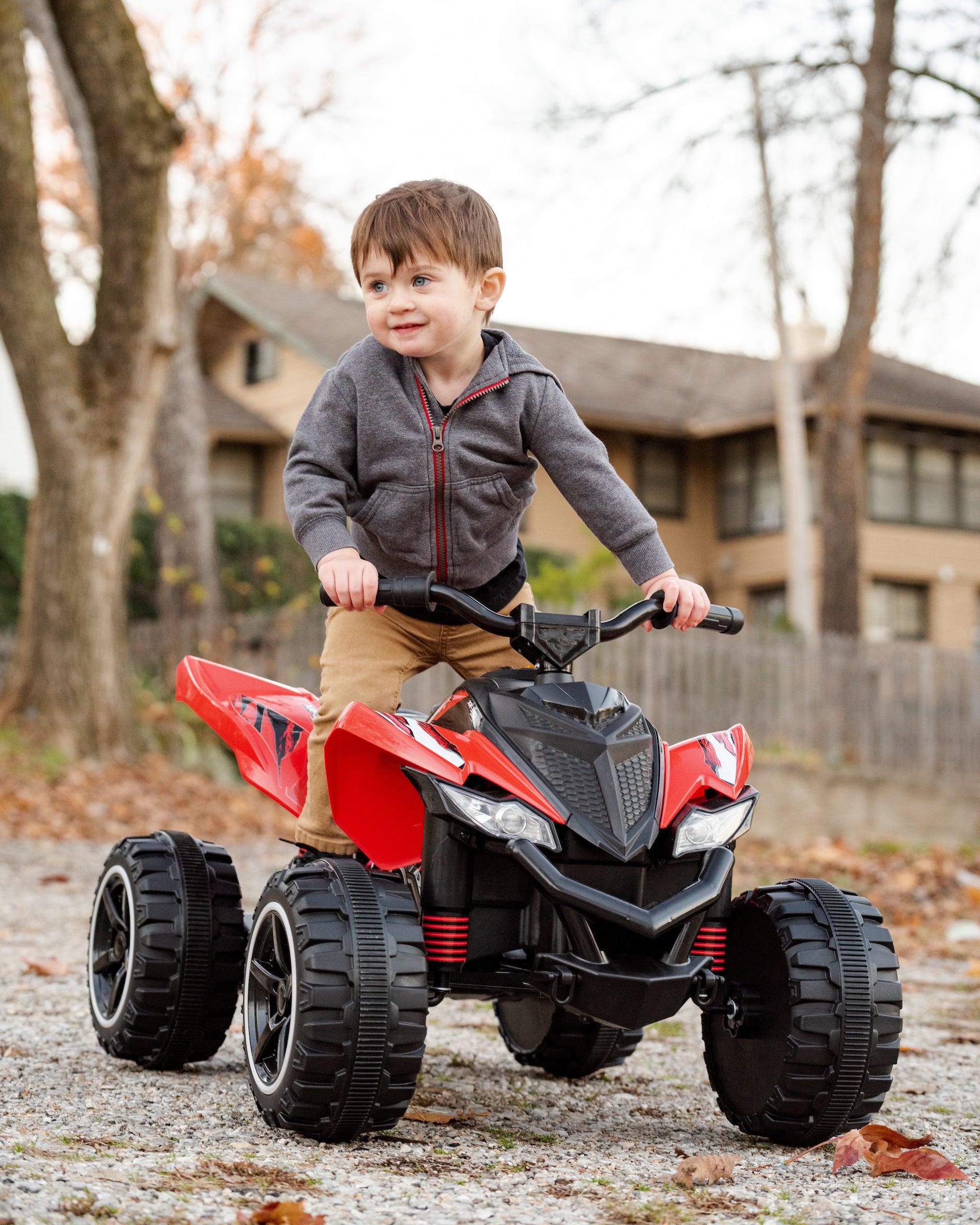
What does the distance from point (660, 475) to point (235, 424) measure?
8.53 m

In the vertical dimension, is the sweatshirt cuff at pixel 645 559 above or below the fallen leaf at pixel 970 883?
above

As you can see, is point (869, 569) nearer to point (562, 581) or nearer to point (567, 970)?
point (562, 581)

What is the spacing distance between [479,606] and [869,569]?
88.6 ft

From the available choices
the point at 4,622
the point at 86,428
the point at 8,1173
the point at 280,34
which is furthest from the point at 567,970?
the point at 280,34

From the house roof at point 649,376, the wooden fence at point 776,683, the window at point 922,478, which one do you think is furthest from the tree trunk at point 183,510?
the window at point 922,478

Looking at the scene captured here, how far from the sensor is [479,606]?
3137 mm

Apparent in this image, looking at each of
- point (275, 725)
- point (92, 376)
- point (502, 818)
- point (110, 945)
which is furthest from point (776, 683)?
point (502, 818)

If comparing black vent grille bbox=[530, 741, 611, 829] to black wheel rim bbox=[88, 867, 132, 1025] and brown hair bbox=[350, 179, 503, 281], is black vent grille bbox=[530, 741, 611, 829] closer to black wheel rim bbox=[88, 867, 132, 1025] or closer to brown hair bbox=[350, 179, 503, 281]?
brown hair bbox=[350, 179, 503, 281]

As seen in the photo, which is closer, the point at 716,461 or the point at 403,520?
the point at 403,520

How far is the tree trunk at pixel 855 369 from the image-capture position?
696 inches

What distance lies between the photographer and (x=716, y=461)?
99.6ft

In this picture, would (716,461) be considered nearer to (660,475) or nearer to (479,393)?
(660,475)

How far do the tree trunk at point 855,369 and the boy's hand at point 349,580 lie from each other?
16261mm

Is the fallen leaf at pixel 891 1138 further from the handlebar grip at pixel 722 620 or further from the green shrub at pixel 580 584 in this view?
the green shrub at pixel 580 584
